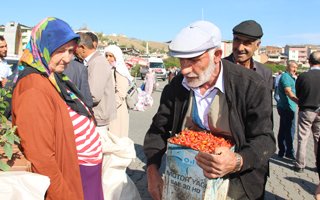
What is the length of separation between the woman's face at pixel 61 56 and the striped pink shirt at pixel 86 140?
305mm

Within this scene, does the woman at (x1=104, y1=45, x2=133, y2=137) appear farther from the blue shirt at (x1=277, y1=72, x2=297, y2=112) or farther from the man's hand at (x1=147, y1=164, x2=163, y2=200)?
the blue shirt at (x1=277, y1=72, x2=297, y2=112)

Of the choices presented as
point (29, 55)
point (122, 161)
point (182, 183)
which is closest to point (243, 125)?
point (182, 183)

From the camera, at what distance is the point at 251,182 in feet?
7.48

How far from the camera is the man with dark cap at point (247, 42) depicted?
14.0ft

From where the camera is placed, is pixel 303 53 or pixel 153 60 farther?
pixel 303 53

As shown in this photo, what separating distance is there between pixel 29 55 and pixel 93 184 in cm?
126

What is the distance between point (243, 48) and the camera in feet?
14.0

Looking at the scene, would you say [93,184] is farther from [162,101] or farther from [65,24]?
[65,24]

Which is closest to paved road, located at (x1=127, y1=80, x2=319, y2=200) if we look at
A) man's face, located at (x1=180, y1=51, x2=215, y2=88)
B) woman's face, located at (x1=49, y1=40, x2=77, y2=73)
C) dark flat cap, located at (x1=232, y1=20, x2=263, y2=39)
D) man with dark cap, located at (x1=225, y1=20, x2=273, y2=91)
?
man with dark cap, located at (x1=225, y1=20, x2=273, y2=91)

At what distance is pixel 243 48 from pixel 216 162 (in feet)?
8.56

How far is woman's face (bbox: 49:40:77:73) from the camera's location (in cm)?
256

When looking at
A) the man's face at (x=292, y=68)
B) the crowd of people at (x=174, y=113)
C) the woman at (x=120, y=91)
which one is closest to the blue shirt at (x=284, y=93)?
the man's face at (x=292, y=68)

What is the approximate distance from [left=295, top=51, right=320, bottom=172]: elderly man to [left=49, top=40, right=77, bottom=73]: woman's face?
4.99m

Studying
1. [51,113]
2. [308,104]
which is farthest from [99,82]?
[308,104]
